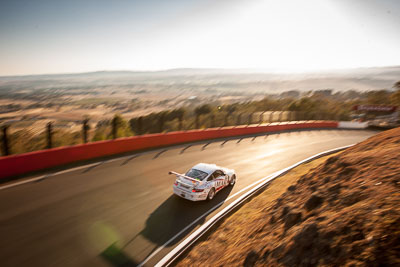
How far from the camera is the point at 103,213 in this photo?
26.4 ft

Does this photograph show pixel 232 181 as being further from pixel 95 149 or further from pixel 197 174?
pixel 95 149

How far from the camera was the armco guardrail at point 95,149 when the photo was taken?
10.4 metres

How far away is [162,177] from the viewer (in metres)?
11.4

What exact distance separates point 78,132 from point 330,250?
1578cm

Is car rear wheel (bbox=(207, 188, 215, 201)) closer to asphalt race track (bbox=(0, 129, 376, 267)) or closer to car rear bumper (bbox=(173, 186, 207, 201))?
asphalt race track (bbox=(0, 129, 376, 267))

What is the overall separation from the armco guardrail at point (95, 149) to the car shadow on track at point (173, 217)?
6.23 meters

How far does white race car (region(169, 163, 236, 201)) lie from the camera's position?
8.95 meters

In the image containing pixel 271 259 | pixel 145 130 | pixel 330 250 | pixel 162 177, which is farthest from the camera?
pixel 145 130

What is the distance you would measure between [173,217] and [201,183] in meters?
1.66

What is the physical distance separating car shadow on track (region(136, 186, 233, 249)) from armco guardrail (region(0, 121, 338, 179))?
20.5 feet

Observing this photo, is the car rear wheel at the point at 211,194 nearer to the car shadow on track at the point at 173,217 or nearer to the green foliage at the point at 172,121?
the car shadow on track at the point at 173,217

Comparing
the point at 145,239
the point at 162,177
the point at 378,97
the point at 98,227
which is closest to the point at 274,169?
the point at 162,177

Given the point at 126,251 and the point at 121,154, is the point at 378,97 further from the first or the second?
the point at 126,251

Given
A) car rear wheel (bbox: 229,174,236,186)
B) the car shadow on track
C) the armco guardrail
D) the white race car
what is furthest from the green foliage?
the car shadow on track
